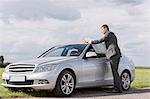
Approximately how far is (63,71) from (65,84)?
37 cm

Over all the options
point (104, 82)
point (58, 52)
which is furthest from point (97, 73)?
point (58, 52)

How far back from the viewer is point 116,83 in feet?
45.5

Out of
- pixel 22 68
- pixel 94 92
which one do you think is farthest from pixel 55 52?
pixel 22 68

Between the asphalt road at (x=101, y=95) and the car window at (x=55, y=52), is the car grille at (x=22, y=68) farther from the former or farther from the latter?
the car window at (x=55, y=52)

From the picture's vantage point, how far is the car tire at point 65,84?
39.5ft

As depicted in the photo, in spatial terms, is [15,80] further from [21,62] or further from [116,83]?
[116,83]

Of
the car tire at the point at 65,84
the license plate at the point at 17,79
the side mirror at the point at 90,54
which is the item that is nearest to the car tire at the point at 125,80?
the side mirror at the point at 90,54

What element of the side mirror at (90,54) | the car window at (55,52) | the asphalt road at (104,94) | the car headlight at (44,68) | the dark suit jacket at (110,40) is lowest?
the asphalt road at (104,94)

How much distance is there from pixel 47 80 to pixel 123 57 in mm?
3935

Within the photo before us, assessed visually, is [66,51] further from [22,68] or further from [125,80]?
[125,80]

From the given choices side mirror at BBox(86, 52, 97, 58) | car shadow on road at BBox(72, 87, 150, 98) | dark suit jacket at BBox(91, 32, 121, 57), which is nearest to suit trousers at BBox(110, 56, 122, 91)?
dark suit jacket at BBox(91, 32, 121, 57)

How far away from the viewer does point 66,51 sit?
13664 millimetres

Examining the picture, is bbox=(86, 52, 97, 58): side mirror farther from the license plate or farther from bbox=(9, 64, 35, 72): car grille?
the license plate

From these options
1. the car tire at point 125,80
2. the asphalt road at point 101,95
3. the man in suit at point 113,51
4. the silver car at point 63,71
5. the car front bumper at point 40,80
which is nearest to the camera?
the car front bumper at point 40,80
